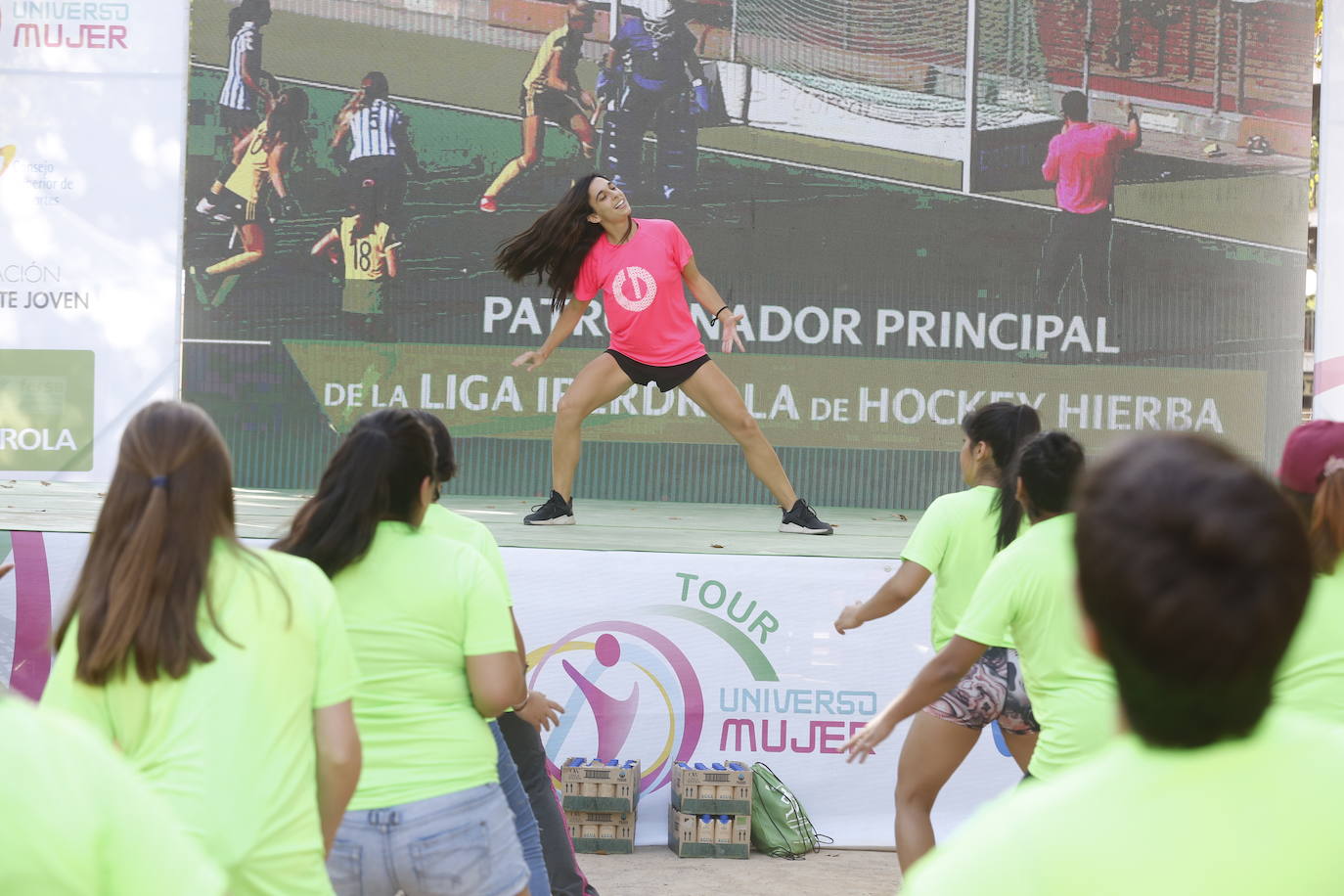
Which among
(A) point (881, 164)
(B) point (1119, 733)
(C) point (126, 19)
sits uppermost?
(C) point (126, 19)

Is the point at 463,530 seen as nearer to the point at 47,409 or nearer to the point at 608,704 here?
the point at 608,704

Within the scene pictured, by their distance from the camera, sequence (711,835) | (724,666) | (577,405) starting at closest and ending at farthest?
(711,835) → (724,666) → (577,405)

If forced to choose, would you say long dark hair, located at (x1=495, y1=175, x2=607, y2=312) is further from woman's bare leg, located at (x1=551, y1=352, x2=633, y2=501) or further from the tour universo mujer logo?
the tour universo mujer logo

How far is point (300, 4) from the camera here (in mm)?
7309

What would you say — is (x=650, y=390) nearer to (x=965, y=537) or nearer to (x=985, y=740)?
(x=985, y=740)

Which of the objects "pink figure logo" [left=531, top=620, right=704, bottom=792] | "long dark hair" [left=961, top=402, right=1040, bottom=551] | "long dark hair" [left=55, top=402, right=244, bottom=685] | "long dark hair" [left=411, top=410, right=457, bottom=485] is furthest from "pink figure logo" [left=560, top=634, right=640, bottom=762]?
"long dark hair" [left=55, top=402, right=244, bottom=685]

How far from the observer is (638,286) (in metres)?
5.79

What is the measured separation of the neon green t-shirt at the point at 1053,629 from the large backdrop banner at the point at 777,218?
16.4 ft

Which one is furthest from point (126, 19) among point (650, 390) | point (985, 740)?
point (985, 740)

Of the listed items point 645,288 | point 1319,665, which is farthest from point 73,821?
point 645,288

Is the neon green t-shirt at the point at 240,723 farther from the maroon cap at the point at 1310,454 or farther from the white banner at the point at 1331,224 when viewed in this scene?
the white banner at the point at 1331,224

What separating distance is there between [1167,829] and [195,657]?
110cm

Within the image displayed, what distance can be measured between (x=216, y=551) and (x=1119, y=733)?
1.09 meters

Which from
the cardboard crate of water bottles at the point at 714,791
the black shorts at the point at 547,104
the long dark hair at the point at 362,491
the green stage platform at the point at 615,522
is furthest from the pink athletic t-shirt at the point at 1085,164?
the long dark hair at the point at 362,491
